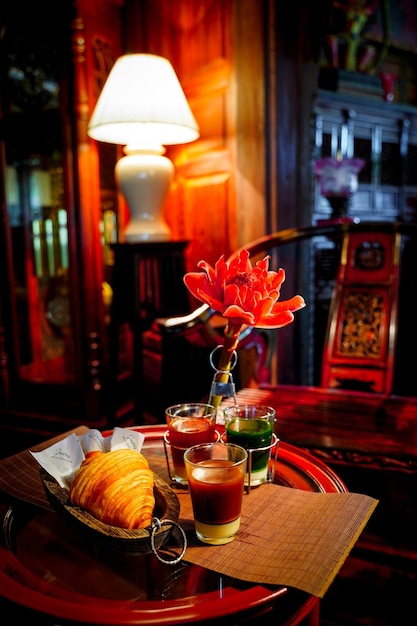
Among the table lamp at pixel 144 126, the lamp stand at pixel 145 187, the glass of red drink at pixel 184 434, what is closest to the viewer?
the glass of red drink at pixel 184 434

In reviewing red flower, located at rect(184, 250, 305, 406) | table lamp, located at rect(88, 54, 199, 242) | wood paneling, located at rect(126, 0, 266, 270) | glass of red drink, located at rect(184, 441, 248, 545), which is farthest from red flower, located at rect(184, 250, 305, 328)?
wood paneling, located at rect(126, 0, 266, 270)

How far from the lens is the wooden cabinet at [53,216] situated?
2.63 meters

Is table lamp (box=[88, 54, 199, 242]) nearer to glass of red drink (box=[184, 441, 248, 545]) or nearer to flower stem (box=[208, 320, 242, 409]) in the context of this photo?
flower stem (box=[208, 320, 242, 409])

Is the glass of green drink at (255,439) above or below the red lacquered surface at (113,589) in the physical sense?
above

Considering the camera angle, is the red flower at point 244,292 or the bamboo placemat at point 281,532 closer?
the bamboo placemat at point 281,532

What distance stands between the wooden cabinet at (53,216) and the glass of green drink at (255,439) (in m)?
1.88

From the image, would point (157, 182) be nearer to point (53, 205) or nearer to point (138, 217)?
point (138, 217)

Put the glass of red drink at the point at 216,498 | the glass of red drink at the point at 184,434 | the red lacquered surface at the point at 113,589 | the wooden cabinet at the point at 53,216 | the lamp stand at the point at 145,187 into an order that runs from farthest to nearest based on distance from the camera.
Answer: the wooden cabinet at the point at 53,216
the lamp stand at the point at 145,187
the glass of red drink at the point at 184,434
the glass of red drink at the point at 216,498
the red lacquered surface at the point at 113,589

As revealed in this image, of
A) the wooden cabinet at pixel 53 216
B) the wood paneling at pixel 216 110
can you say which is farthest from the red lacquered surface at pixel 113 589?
the wood paneling at pixel 216 110

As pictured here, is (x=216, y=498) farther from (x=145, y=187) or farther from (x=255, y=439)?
(x=145, y=187)

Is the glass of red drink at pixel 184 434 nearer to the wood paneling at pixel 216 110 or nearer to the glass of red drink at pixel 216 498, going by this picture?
the glass of red drink at pixel 216 498

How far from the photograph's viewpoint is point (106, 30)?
2.77 m

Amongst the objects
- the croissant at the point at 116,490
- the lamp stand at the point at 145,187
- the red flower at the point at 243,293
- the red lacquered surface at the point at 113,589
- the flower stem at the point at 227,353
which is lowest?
the red lacquered surface at the point at 113,589

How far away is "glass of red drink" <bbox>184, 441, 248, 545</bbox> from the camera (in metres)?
0.75
